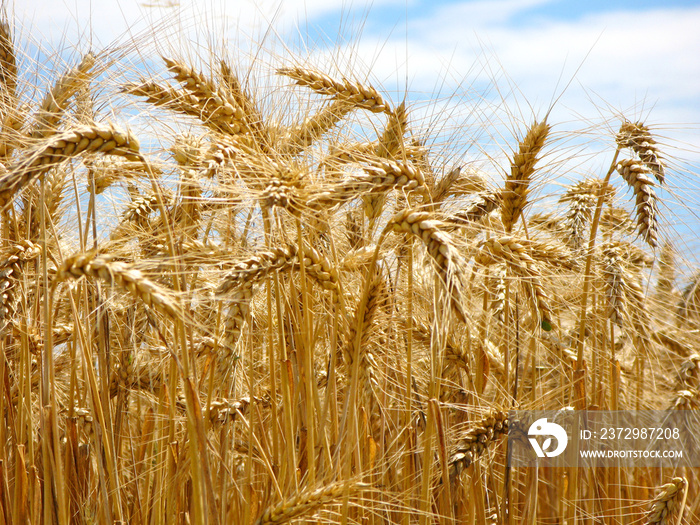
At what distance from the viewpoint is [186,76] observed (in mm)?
1800

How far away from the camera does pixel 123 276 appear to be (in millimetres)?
981

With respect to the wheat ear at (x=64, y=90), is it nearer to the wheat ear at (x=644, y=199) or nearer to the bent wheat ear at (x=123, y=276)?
the bent wheat ear at (x=123, y=276)

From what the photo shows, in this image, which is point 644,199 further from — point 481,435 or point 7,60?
point 7,60

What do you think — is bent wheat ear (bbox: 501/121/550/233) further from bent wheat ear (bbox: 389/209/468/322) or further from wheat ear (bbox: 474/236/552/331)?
bent wheat ear (bbox: 389/209/468/322)

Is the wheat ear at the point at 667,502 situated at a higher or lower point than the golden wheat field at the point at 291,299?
lower

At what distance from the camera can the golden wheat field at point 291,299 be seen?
140 cm

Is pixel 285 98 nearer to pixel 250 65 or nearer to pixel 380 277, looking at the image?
pixel 250 65

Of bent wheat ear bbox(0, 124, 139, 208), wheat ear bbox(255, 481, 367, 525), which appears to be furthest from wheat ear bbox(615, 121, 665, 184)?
bent wheat ear bbox(0, 124, 139, 208)

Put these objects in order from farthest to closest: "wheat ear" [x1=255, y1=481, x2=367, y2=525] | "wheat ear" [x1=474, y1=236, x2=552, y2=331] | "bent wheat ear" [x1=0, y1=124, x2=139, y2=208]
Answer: "wheat ear" [x1=474, y1=236, x2=552, y2=331] → "wheat ear" [x1=255, y1=481, x2=367, y2=525] → "bent wheat ear" [x1=0, y1=124, x2=139, y2=208]

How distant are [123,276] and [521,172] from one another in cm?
143

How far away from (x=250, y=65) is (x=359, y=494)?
1.55 m

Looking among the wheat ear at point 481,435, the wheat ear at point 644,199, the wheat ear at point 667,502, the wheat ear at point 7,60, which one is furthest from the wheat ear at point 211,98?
the wheat ear at point 667,502

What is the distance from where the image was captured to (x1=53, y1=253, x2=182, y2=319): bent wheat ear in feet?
3.17

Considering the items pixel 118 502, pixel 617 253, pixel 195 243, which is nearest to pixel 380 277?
pixel 195 243
